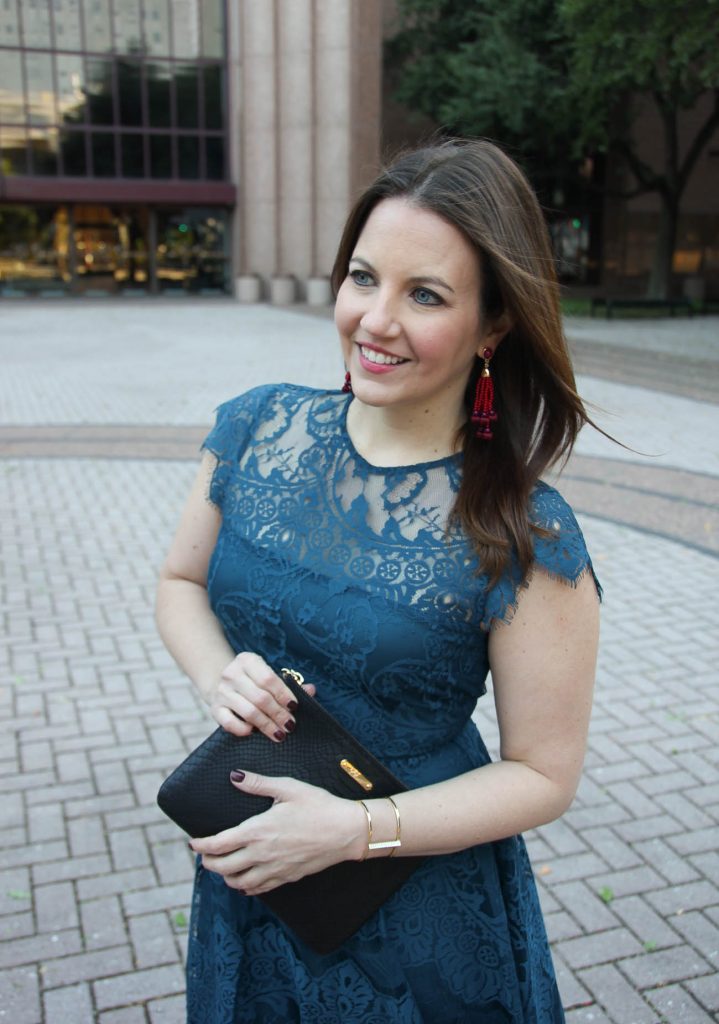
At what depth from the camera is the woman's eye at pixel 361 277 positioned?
171 cm

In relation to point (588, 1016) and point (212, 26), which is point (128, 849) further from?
point (212, 26)

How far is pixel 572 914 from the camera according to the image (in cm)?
350

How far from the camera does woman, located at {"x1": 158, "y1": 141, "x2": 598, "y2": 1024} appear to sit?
5.28ft

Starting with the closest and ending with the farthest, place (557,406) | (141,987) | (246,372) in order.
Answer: (557,406) → (141,987) → (246,372)

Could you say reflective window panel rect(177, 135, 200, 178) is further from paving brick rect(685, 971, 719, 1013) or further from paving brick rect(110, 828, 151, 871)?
paving brick rect(685, 971, 719, 1013)

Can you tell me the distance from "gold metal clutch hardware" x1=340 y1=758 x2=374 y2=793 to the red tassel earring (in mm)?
605

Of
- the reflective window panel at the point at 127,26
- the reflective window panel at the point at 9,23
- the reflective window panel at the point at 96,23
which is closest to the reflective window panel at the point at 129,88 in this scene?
the reflective window panel at the point at 127,26

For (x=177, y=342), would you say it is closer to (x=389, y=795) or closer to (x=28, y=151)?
(x=28, y=151)

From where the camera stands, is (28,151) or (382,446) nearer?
(382,446)

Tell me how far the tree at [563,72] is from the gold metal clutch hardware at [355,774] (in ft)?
50.4

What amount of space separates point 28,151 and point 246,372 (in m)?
18.5

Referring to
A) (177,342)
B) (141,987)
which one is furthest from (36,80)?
(141,987)

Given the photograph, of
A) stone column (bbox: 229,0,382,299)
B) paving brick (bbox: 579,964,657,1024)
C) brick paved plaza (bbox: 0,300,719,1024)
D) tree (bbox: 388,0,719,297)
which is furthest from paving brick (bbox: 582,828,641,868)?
→ stone column (bbox: 229,0,382,299)

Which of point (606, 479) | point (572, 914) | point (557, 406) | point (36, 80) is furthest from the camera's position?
point (36, 80)
